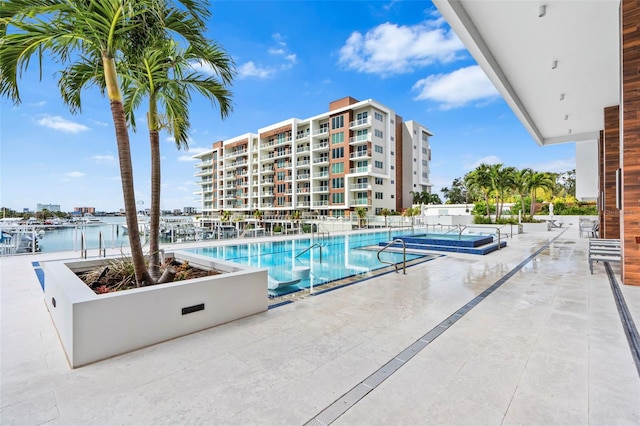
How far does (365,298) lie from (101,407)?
3603mm

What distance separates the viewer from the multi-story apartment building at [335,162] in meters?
32.6

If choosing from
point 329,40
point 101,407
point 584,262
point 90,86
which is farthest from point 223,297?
point 329,40

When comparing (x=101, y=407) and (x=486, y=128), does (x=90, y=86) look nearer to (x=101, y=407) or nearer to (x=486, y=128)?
(x=101, y=407)

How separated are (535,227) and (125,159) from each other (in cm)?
2388

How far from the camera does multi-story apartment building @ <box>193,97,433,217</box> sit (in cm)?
3262

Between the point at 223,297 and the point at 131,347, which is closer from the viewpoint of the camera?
the point at 131,347

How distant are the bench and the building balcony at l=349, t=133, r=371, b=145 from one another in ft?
83.8

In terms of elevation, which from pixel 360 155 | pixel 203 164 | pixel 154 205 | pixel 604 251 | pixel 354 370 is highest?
pixel 203 164

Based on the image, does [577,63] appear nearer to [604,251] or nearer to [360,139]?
[604,251]

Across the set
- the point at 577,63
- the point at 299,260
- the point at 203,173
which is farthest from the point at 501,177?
the point at 203,173

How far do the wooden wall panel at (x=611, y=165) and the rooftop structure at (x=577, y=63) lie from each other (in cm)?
3

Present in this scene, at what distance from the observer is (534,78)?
8383mm

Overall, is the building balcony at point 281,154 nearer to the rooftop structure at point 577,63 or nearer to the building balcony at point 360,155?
the building balcony at point 360,155

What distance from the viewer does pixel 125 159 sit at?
3.66 meters
